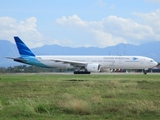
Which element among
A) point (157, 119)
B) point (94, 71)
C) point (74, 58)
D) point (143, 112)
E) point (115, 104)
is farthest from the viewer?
point (74, 58)

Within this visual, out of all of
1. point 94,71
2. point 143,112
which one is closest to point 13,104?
point 143,112

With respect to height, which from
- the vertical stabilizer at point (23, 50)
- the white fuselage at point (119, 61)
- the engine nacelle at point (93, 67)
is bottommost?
the engine nacelle at point (93, 67)

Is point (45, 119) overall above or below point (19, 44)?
below

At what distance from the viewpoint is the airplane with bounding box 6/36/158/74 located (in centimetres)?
6469

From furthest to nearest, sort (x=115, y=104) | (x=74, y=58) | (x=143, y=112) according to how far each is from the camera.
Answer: (x=74, y=58)
(x=115, y=104)
(x=143, y=112)

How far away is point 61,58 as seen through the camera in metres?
69.9

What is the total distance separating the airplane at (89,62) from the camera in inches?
2547

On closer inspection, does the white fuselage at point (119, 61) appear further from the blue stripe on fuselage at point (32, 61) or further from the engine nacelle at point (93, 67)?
the blue stripe on fuselage at point (32, 61)

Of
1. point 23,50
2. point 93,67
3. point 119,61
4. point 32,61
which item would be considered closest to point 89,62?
point 93,67

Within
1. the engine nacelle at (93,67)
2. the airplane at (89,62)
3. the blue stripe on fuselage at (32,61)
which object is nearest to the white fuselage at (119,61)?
the airplane at (89,62)

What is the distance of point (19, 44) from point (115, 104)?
5827cm

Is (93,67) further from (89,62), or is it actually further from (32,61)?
(32,61)

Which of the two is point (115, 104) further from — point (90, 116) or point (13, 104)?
point (13, 104)

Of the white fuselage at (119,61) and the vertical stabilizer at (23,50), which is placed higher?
the vertical stabilizer at (23,50)
